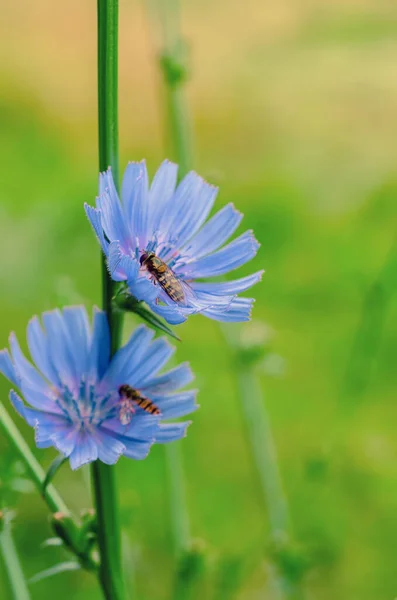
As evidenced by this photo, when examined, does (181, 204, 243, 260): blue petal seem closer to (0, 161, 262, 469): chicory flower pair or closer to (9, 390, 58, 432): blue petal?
(0, 161, 262, 469): chicory flower pair

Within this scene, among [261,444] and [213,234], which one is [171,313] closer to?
[213,234]

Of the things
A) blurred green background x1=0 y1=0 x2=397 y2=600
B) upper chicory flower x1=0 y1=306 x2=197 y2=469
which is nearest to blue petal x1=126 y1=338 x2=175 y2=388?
upper chicory flower x1=0 y1=306 x2=197 y2=469

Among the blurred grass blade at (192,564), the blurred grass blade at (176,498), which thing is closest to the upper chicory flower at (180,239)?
the blurred grass blade at (192,564)

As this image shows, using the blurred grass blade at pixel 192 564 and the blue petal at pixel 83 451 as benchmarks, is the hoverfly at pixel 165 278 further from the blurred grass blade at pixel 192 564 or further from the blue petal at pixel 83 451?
the blurred grass blade at pixel 192 564

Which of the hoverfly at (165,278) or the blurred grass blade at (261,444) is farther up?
the hoverfly at (165,278)

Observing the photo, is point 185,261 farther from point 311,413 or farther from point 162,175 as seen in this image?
point 311,413

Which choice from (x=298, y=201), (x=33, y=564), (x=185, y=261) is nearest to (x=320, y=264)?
(x=298, y=201)
